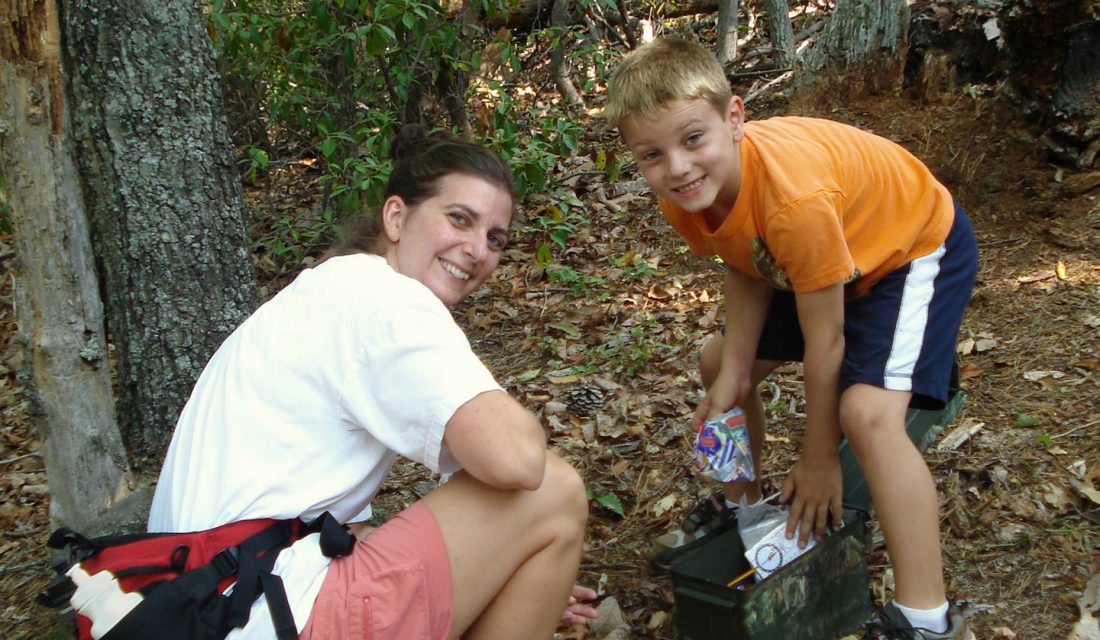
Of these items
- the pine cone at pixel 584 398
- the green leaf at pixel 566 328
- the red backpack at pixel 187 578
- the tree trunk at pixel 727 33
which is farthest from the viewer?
the tree trunk at pixel 727 33

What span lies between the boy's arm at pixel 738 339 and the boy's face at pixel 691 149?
412 millimetres

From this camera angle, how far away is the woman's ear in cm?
242

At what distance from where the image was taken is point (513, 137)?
14.4ft

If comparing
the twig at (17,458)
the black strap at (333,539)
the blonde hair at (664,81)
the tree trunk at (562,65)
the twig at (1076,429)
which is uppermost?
the tree trunk at (562,65)

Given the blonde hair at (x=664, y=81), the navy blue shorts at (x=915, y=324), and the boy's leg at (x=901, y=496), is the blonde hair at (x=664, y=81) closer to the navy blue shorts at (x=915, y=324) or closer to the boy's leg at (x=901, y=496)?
the navy blue shorts at (x=915, y=324)

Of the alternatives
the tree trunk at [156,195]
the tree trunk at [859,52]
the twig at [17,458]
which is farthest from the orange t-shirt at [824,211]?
the twig at [17,458]

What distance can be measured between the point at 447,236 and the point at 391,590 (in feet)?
2.97

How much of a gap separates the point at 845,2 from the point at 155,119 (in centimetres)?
422

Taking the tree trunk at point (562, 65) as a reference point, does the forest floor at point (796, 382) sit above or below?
Result: below

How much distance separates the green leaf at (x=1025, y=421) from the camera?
134 inches

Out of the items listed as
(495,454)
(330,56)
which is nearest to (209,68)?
(495,454)

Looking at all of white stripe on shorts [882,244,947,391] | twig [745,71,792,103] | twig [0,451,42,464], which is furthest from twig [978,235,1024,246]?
twig [0,451,42,464]

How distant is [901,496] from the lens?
7.90 ft

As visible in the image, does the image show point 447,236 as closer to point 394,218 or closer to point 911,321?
point 394,218
